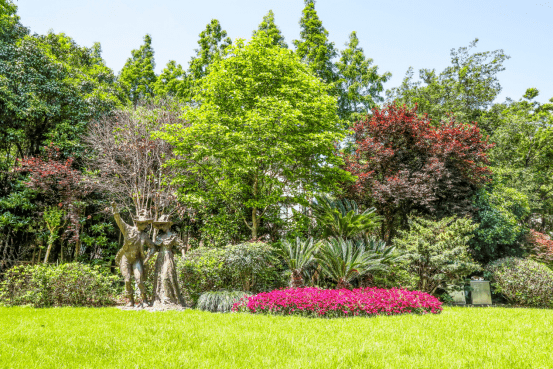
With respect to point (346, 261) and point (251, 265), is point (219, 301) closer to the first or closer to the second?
point (251, 265)

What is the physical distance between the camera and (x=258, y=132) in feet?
28.6

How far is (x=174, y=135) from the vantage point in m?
9.80

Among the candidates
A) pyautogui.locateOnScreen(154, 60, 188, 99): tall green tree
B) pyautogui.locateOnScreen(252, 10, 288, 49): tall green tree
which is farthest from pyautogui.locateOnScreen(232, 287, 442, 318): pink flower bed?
pyautogui.locateOnScreen(252, 10, 288, 49): tall green tree

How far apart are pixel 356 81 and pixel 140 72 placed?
14.0 meters

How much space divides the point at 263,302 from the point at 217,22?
723 inches

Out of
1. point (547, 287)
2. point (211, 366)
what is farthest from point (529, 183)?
point (211, 366)

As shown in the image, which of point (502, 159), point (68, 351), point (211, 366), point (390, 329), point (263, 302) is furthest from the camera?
point (502, 159)

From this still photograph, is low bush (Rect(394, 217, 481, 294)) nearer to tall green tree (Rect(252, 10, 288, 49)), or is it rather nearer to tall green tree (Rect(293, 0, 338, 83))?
tall green tree (Rect(293, 0, 338, 83))

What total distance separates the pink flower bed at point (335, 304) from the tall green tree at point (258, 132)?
10.8ft

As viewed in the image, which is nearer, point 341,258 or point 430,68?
point 341,258

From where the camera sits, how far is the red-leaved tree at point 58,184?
10695 millimetres

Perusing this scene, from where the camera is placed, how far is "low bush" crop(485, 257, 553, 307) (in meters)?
9.19

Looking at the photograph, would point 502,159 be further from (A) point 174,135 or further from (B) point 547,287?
(A) point 174,135

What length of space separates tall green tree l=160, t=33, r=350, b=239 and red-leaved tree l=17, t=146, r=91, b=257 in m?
3.98
